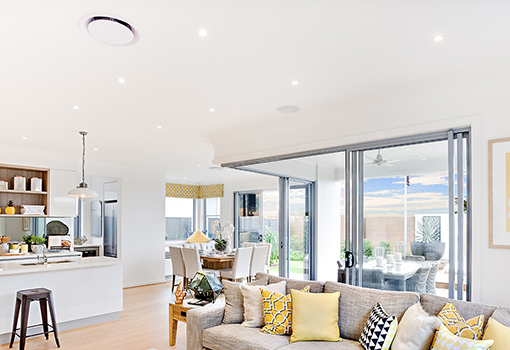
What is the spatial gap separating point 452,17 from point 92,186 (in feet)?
26.7

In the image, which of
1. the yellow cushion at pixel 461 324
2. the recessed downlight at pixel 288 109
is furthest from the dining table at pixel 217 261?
the yellow cushion at pixel 461 324

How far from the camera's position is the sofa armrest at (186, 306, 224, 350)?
3.36 m

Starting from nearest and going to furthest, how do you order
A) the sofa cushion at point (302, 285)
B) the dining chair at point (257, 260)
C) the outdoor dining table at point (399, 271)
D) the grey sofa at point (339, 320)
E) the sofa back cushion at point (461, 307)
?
the sofa back cushion at point (461, 307), the grey sofa at point (339, 320), the sofa cushion at point (302, 285), the outdoor dining table at point (399, 271), the dining chair at point (257, 260)

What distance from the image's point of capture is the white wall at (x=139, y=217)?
722cm

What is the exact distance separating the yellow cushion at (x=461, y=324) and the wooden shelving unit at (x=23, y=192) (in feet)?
20.1

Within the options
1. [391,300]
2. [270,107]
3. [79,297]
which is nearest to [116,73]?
[270,107]

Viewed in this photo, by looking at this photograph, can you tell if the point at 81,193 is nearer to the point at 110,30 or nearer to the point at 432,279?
the point at 110,30

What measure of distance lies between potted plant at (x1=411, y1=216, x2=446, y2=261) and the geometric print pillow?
3.03 ft

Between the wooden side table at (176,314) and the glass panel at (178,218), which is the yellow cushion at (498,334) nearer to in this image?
the wooden side table at (176,314)

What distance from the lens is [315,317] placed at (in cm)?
307

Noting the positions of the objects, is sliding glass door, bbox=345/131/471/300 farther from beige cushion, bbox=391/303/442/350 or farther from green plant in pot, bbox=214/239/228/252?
green plant in pot, bbox=214/239/228/252

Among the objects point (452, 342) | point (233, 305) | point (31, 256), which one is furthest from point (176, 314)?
point (31, 256)

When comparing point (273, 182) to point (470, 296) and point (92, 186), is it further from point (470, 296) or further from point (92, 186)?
point (470, 296)

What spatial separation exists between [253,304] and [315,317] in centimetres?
59
